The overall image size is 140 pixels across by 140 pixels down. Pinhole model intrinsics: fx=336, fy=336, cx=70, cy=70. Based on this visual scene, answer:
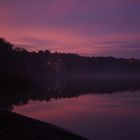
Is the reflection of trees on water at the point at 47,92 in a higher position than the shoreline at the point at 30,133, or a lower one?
lower

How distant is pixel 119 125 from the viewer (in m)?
18.5

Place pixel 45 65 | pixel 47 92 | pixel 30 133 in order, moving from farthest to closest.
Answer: pixel 45 65
pixel 47 92
pixel 30 133

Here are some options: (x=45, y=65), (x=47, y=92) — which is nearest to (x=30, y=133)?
(x=47, y=92)

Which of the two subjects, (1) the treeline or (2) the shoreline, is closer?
(2) the shoreline

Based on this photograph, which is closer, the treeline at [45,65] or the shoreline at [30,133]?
the shoreline at [30,133]

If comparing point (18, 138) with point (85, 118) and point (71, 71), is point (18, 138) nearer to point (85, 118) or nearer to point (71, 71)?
point (85, 118)

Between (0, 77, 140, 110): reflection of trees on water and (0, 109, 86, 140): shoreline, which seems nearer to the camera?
(0, 109, 86, 140): shoreline

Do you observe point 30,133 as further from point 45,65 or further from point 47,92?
point 45,65

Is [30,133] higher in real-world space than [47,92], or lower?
higher

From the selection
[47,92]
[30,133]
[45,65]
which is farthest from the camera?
[45,65]

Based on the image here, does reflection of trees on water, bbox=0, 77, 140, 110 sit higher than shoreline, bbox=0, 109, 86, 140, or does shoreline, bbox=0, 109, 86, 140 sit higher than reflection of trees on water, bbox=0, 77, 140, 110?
shoreline, bbox=0, 109, 86, 140

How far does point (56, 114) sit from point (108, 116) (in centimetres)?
398

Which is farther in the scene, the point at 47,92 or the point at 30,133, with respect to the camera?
the point at 47,92

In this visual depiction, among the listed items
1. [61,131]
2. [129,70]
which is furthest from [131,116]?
[129,70]
